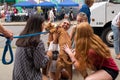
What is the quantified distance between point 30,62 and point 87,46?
0.75 metres

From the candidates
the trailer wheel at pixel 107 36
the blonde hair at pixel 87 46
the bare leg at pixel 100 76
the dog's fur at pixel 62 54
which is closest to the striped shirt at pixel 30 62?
the blonde hair at pixel 87 46

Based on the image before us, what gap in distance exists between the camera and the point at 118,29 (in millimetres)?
10125

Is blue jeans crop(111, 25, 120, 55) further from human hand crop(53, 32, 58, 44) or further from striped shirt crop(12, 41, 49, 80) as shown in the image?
striped shirt crop(12, 41, 49, 80)

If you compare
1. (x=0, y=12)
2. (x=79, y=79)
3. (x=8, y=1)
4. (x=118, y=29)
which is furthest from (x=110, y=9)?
(x=8, y=1)

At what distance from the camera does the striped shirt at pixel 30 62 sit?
4805 millimetres

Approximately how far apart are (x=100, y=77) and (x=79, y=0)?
3808 cm

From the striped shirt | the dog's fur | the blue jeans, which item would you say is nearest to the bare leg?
the striped shirt

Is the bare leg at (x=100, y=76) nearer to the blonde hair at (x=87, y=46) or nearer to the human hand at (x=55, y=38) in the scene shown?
the blonde hair at (x=87, y=46)

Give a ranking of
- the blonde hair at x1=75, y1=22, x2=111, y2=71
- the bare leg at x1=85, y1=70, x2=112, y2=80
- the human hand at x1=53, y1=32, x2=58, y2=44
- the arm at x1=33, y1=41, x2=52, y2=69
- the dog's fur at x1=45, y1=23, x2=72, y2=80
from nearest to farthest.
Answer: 1. the arm at x1=33, y1=41, x2=52, y2=69
2. the blonde hair at x1=75, y1=22, x2=111, y2=71
3. the bare leg at x1=85, y1=70, x2=112, y2=80
4. the dog's fur at x1=45, y1=23, x2=72, y2=80
5. the human hand at x1=53, y1=32, x2=58, y2=44

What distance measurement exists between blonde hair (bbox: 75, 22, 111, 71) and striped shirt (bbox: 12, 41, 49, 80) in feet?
1.59

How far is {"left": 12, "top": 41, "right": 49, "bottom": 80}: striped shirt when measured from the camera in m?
4.80

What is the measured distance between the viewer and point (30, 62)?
4887 mm

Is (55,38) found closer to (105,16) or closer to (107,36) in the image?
(107,36)

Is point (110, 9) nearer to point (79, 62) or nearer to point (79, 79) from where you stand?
point (79, 79)
